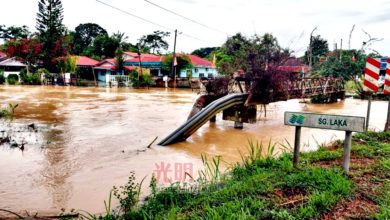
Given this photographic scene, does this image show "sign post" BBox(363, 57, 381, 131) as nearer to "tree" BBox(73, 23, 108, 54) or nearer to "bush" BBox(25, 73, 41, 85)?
"bush" BBox(25, 73, 41, 85)

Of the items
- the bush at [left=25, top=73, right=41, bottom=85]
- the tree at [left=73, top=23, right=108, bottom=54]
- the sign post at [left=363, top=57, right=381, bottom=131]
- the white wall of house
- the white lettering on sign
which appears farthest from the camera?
the tree at [left=73, top=23, right=108, bottom=54]

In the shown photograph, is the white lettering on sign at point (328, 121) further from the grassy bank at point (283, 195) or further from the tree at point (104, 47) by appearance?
the tree at point (104, 47)

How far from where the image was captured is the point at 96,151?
8.23 m

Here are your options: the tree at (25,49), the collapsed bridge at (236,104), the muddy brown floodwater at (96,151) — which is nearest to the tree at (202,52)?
the tree at (25,49)

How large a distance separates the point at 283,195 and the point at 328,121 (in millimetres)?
1334

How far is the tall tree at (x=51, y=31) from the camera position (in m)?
40.8

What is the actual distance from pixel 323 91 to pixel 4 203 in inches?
652

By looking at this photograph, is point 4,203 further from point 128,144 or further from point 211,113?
point 211,113

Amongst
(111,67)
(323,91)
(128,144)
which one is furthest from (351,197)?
(111,67)

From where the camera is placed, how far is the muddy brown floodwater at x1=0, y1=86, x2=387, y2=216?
5.40m

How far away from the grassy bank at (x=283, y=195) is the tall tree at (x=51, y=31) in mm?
40176

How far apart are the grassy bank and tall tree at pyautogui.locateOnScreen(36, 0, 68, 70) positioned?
132ft

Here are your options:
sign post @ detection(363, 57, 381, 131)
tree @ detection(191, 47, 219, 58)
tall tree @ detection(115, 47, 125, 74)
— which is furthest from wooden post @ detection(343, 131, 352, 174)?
tree @ detection(191, 47, 219, 58)

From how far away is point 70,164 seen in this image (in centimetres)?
710
